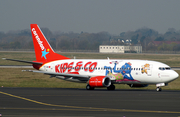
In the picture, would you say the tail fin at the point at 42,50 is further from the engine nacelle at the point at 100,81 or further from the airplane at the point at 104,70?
the engine nacelle at the point at 100,81

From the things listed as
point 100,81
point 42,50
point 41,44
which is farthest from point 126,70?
point 41,44

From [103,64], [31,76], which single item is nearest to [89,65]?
[103,64]

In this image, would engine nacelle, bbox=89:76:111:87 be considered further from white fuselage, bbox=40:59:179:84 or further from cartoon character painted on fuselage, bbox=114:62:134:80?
cartoon character painted on fuselage, bbox=114:62:134:80

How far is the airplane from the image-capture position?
4416 centimetres

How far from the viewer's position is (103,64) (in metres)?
47.8

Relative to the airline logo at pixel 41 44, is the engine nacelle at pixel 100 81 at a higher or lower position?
lower

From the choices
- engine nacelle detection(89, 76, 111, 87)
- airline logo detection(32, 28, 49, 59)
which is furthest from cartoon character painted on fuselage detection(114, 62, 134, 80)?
airline logo detection(32, 28, 49, 59)

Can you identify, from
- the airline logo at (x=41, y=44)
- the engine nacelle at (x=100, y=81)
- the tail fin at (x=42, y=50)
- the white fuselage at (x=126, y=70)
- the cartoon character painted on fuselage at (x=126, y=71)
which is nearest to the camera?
the white fuselage at (x=126, y=70)

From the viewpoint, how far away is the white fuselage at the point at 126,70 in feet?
144

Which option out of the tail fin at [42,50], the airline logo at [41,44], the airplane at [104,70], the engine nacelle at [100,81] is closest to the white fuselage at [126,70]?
the airplane at [104,70]

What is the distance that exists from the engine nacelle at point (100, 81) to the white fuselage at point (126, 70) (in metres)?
0.92

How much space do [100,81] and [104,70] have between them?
109 inches

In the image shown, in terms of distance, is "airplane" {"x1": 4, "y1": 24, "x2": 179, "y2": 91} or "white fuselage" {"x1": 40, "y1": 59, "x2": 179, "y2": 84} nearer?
"white fuselage" {"x1": 40, "y1": 59, "x2": 179, "y2": 84}

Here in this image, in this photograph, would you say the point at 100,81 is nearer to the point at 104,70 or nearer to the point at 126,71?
the point at 104,70
